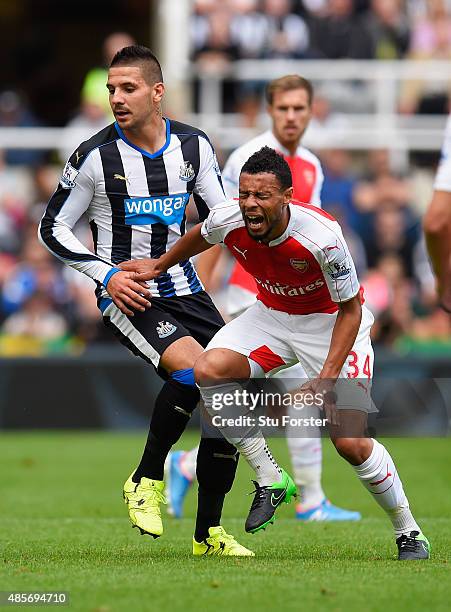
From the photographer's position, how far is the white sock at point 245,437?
656cm

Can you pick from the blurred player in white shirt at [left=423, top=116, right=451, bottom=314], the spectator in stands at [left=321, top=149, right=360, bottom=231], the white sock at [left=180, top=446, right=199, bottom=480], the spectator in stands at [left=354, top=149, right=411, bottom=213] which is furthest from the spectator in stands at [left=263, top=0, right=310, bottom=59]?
the blurred player in white shirt at [left=423, top=116, right=451, bottom=314]

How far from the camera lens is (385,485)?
21.3 ft

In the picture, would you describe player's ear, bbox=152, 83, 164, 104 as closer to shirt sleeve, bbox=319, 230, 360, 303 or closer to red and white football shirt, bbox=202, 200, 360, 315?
red and white football shirt, bbox=202, 200, 360, 315

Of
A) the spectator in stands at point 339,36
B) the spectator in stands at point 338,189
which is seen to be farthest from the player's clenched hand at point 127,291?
the spectator in stands at point 339,36

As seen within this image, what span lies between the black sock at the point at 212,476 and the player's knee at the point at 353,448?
721mm

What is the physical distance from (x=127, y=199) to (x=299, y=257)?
1.10m

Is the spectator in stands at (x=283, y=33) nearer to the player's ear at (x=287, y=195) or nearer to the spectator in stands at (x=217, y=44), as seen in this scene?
the spectator in stands at (x=217, y=44)

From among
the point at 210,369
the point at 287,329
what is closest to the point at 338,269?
the point at 287,329

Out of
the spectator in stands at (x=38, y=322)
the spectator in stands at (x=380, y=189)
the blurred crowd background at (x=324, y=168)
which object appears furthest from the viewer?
the spectator in stands at (x=380, y=189)

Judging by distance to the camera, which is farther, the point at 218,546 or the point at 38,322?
the point at 38,322

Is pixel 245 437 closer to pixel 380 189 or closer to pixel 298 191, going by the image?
pixel 298 191

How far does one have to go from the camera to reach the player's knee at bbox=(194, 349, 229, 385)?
6477 millimetres

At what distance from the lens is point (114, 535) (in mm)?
7816

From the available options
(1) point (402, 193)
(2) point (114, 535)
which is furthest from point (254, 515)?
(1) point (402, 193)
